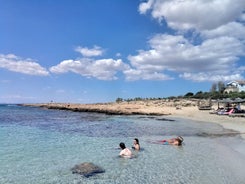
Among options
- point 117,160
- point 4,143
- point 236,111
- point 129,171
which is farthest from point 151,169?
point 236,111

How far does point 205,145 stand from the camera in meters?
16.6

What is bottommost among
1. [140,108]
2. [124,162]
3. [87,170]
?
[124,162]

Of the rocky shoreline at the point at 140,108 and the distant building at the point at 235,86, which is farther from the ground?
the distant building at the point at 235,86

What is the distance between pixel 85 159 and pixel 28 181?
12.3 feet

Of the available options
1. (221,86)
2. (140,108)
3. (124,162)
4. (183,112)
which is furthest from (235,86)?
(124,162)

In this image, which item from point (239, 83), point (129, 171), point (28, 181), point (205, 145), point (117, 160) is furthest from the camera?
point (239, 83)

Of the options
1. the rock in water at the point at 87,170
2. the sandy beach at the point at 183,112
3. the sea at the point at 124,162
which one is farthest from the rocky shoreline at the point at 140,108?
the rock in water at the point at 87,170

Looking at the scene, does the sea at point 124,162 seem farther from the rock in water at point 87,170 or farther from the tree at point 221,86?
the tree at point 221,86

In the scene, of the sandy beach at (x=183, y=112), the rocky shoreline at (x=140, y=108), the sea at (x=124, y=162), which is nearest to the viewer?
the sea at (x=124, y=162)

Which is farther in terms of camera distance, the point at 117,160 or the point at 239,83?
the point at 239,83

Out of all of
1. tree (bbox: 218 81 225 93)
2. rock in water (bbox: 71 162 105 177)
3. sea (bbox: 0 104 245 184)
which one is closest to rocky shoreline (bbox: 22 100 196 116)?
sea (bbox: 0 104 245 184)

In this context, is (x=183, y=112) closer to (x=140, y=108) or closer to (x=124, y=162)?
(x=140, y=108)

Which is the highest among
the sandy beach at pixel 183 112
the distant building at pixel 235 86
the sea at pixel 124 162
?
the distant building at pixel 235 86

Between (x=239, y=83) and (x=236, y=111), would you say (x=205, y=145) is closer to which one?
(x=236, y=111)
